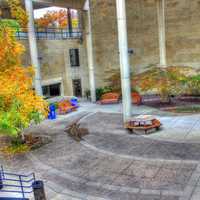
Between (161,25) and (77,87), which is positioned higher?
(161,25)

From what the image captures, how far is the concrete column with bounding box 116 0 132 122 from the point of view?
60.2 feet

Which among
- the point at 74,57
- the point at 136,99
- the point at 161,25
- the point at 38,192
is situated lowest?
the point at 38,192

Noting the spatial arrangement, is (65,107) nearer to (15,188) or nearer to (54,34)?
(54,34)

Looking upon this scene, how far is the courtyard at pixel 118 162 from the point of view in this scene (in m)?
10.7

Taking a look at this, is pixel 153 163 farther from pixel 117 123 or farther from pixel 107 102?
pixel 107 102

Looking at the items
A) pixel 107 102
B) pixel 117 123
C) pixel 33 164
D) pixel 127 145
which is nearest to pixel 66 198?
pixel 33 164

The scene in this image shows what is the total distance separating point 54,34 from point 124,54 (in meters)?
11.6

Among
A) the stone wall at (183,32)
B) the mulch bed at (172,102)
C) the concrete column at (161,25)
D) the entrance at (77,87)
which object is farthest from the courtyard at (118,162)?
the entrance at (77,87)

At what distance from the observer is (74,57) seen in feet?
99.0

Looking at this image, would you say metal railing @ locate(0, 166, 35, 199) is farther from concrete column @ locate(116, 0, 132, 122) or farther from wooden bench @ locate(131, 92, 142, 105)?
wooden bench @ locate(131, 92, 142, 105)

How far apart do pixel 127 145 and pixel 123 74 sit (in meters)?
5.33

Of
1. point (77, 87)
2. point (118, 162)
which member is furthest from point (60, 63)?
point (118, 162)

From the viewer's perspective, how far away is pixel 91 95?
28.3m

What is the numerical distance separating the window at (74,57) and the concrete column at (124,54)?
11816 mm
